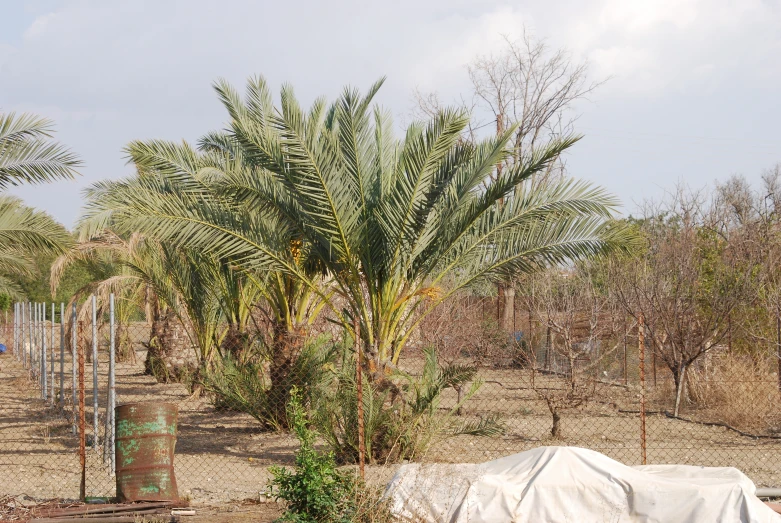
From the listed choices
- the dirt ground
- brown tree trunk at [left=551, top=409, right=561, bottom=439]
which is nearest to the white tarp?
the dirt ground

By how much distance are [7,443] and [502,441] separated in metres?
6.89

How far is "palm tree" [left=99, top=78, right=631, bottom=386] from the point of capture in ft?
30.1

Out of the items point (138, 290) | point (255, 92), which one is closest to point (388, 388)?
point (255, 92)

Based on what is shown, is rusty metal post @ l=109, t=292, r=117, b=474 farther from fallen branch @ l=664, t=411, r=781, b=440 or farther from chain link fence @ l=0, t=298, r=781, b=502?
fallen branch @ l=664, t=411, r=781, b=440

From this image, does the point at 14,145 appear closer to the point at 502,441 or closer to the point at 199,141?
the point at 199,141

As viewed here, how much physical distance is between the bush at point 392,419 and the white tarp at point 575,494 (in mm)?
2639

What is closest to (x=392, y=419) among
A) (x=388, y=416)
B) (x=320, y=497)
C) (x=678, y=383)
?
Result: (x=388, y=416)

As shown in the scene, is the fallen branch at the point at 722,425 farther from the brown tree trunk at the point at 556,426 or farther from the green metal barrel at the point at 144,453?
the green metal barrel at the point at 144,453

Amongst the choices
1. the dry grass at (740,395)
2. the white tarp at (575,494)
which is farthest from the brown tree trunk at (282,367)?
the dry grass at (740,395)

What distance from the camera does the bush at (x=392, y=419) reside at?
9.21 m

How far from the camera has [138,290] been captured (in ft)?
74.6

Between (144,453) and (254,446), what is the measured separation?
4.13 meters

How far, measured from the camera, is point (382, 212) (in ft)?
31.2

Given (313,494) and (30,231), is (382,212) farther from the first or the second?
(30,231)
